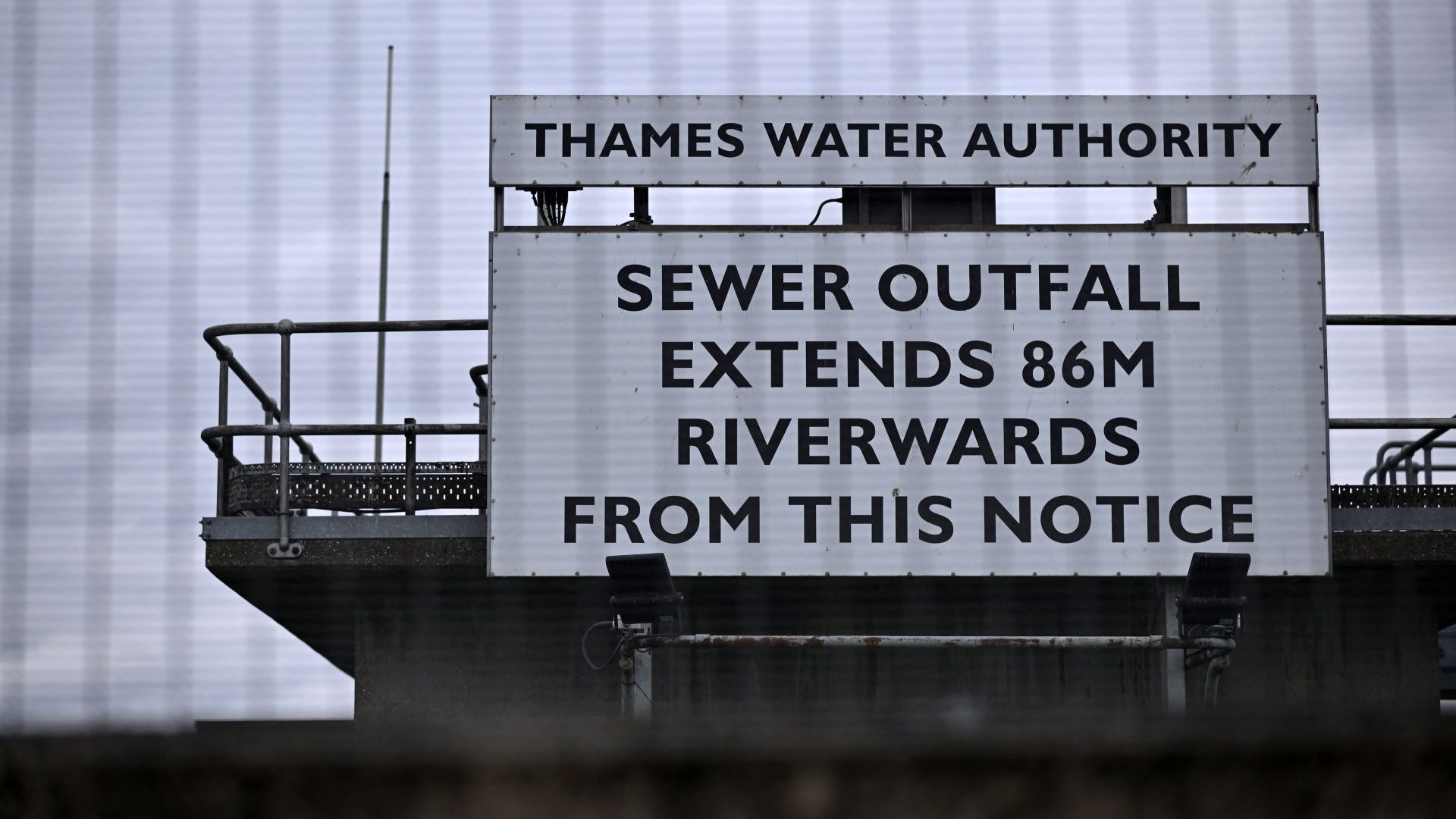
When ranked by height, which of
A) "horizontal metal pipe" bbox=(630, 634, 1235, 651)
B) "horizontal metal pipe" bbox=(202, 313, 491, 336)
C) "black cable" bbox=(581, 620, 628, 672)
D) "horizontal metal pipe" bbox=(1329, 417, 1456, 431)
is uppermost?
"horizontal metal pipe" bbox=(202, 313, 491, 336)

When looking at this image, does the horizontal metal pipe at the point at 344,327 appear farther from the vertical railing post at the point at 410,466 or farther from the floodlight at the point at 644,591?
the floodlight at the point at 644,591

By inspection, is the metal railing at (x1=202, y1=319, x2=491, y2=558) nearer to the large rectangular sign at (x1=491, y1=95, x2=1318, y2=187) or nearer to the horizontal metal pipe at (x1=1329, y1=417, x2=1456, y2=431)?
the large rectangular sign at (x1=491, y1=95, x2=1318, y2=187)

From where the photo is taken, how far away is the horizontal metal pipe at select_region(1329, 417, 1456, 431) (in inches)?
295

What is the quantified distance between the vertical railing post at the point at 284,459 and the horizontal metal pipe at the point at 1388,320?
16.6 feet

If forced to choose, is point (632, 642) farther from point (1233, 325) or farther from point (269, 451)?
point (1233, 325)

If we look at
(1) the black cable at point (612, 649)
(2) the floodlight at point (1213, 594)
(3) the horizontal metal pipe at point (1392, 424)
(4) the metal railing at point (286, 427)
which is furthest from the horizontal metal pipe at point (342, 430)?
(3) the horizontal metal pipe at point (1392, 424)

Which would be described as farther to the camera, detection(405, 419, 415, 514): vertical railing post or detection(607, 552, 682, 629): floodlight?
detection(405, 419, 415, 514): vertical railing post

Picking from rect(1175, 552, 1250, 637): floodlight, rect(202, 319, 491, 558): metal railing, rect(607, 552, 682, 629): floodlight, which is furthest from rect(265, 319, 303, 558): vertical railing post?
rect(1175, 552, 1250, 637): floodlight

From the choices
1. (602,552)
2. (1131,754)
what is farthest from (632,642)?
(1131,754)

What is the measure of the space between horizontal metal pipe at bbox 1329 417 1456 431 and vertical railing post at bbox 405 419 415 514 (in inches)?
176

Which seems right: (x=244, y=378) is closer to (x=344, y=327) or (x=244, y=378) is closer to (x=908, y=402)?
(x=344, y=327)

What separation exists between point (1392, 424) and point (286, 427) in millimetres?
5230

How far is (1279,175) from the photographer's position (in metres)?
7.85

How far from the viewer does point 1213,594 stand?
716cm
